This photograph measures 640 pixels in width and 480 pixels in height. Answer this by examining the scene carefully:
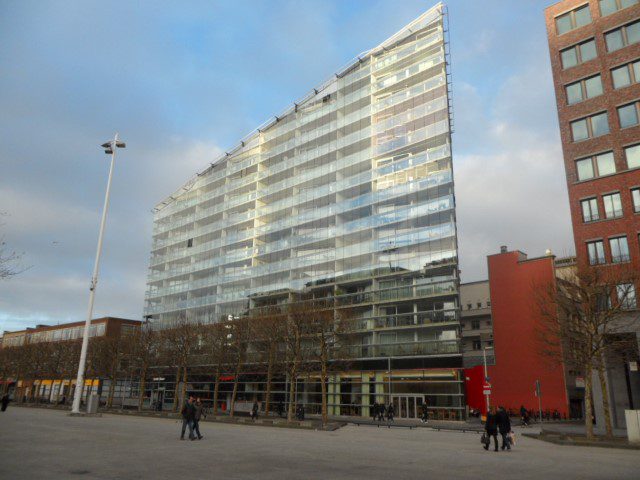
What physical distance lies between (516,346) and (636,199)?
23373mm

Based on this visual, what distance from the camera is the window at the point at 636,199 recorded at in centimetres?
3578

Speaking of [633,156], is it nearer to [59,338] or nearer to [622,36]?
[622,36]

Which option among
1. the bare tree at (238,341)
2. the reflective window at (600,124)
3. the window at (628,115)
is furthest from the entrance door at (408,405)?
the window at (628,115)

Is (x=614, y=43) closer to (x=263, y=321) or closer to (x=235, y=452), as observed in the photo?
(x=263, y=321)

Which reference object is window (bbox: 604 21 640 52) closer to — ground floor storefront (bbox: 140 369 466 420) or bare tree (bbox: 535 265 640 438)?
bare tree (bbox: 535 265 640 438)

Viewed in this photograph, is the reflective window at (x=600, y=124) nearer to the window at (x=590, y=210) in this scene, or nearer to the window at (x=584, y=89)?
the window at (x=584, y=89)

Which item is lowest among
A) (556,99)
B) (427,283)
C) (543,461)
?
(543,461)

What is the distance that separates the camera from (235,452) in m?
16.9

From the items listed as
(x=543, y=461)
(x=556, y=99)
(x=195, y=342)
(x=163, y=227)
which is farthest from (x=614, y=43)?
(x=163, y=227)

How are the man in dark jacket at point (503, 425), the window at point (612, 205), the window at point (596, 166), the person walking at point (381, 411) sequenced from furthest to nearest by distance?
the person walking at point (381, 411) < the window at point (596, 166) < the window at point (612, 205) < the man in dark jacket at point (503, 425)

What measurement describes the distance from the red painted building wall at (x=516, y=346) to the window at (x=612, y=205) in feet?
48.3

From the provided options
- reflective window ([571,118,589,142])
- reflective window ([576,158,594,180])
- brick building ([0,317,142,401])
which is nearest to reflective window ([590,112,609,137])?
reflective window ([571,118,589,142])

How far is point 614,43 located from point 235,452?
132 ft

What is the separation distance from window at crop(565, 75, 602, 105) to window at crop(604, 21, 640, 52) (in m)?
2.47
